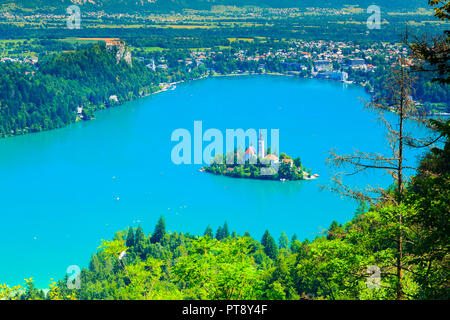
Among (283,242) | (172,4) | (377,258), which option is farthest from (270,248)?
(172,4)

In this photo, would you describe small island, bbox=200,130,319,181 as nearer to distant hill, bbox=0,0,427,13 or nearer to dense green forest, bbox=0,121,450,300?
dense green forest, bbox=0,121,450,300

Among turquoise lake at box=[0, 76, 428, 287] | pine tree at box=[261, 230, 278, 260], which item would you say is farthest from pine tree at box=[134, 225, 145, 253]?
pine tree at box=[261, 230, 278, 260]

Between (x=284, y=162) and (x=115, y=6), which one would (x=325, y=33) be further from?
(x=284, y=162)

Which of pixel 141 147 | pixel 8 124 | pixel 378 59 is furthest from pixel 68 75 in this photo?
pixel 378 59

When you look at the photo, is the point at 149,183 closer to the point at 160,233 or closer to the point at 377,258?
the point at 160,233

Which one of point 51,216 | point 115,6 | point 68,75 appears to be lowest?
point 51,216

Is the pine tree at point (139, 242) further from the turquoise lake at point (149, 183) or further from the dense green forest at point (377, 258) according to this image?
the dense green forest at point (377, 258)

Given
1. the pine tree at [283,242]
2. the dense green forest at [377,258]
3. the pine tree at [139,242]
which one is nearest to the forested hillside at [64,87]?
the pine tree at [139,242]
